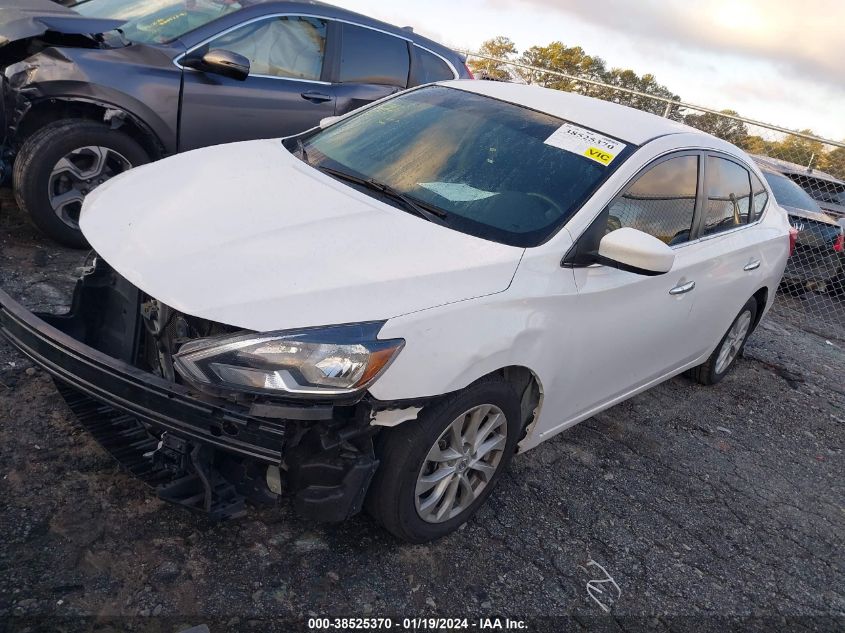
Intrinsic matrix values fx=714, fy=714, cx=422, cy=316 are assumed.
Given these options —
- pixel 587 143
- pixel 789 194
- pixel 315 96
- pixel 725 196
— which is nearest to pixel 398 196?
pixel 587 143

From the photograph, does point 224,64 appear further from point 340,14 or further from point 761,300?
point 761,300

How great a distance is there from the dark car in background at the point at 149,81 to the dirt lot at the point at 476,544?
658mm

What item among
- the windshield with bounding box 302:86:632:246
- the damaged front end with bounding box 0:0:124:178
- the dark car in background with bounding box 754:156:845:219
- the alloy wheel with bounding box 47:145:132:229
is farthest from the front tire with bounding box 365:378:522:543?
the dark car in background with bounding box 754:156:845:219

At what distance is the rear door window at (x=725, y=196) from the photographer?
4.03 m

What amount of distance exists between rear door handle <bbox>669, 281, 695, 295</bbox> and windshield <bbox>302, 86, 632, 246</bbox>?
31.2 inches

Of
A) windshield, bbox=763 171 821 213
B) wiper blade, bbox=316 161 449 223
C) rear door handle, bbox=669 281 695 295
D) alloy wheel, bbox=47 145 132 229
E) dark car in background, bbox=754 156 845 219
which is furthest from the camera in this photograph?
dark car in background, bbox=754 156 845 219

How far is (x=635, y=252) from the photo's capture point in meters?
2.88

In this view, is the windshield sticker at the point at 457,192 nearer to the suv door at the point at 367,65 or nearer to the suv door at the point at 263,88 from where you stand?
the suv door at the point at 263,88

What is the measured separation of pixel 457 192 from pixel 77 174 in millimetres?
2666

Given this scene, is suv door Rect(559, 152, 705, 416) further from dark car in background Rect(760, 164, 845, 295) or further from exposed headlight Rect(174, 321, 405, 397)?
dark car in background Rect(760, 164, 845, 295)

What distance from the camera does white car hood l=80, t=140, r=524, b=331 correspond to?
233cm

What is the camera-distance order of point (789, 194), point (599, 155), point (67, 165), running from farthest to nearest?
point (789, 194) → point (67, 165) → point (599, 155)

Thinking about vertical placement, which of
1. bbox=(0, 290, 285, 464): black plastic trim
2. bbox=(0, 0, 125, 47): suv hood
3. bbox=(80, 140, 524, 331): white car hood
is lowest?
bbox=(0, 290, 285, 464): black plastic trim

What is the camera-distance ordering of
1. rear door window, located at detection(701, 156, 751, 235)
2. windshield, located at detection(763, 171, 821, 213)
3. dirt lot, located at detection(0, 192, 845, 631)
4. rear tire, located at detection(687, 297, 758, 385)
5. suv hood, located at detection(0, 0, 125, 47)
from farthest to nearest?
1. windshield, located at detection(763, 171, 821, 213)
2. rear tire, located at detection(687, 297, 758, 385)
3. suv hood, located at detection(0, 0, 125, 47)
4. rear door window, located at detection(701, 156, 751, 235)
5. dirt lot, located at detection(0, 192, 845, 631)
